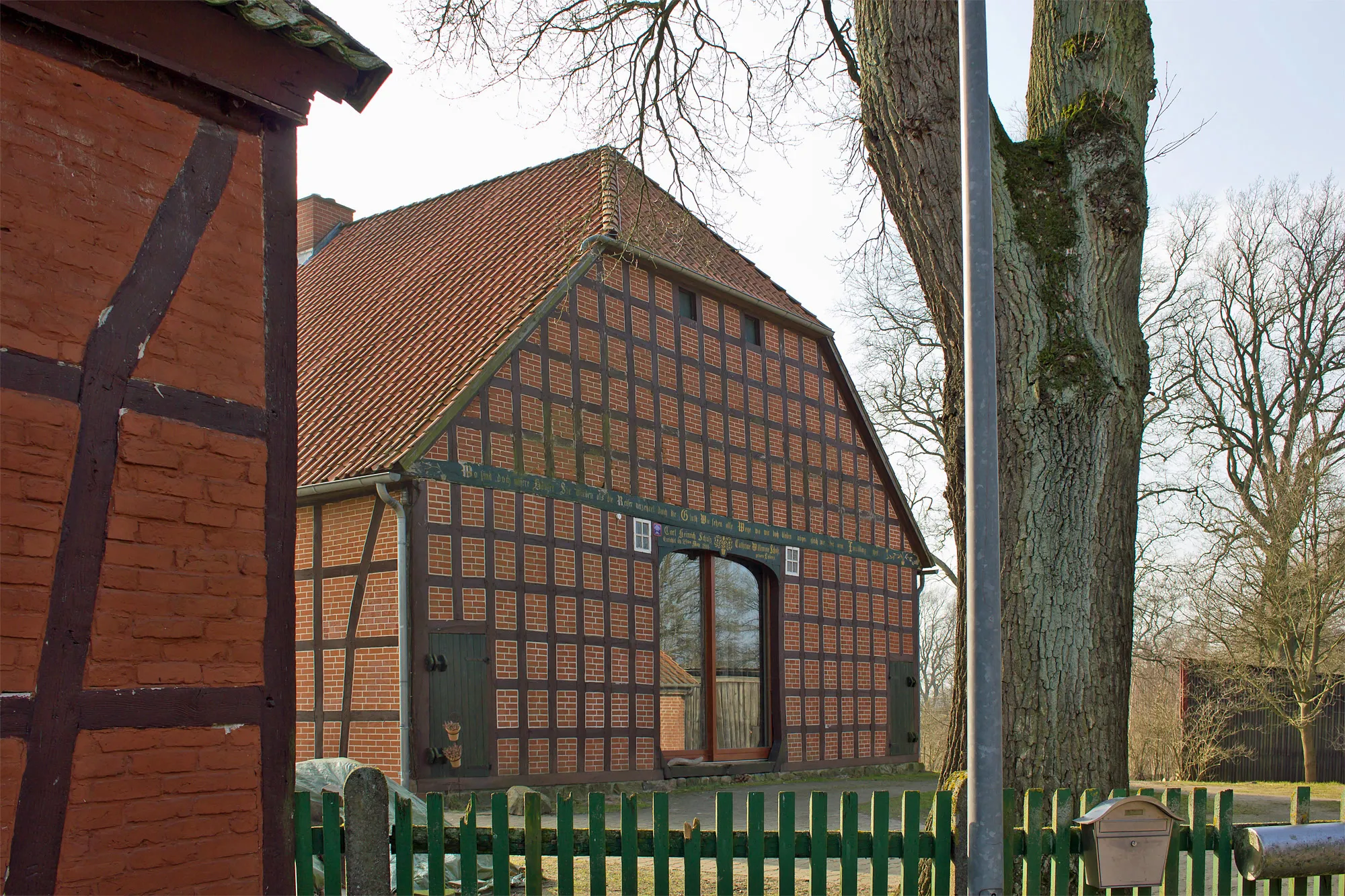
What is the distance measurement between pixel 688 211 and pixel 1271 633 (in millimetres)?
17350

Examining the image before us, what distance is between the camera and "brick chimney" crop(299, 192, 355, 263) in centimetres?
2322

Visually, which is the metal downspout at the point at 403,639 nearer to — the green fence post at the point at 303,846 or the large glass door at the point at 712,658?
the large glass door at the point at 712,658

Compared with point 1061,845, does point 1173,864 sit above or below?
below

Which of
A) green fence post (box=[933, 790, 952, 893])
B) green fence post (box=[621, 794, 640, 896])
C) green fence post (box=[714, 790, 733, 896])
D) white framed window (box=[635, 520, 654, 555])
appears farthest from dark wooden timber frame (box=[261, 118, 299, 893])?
white framed window (box=[635, 520, 654, 555])

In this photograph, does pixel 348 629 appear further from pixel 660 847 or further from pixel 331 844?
pixel 660 847

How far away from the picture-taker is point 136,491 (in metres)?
4.55

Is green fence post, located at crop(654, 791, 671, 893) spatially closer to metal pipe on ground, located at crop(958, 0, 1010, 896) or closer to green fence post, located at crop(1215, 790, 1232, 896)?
metal pipe on ground, located at crop(958, 0, 1010, 896)

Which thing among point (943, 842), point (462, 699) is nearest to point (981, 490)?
point (943, 842)

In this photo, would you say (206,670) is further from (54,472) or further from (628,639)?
(628,639)

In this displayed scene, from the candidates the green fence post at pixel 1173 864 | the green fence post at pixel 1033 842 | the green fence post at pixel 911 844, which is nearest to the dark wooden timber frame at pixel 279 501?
the green fence post at pixel 911 844

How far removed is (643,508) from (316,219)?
11271 millimetres

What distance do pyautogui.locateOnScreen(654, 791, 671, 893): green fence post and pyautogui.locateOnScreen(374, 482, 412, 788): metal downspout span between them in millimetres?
8421

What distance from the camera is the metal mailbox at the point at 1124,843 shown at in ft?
15.8

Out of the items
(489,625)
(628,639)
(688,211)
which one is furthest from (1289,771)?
(688,211)
